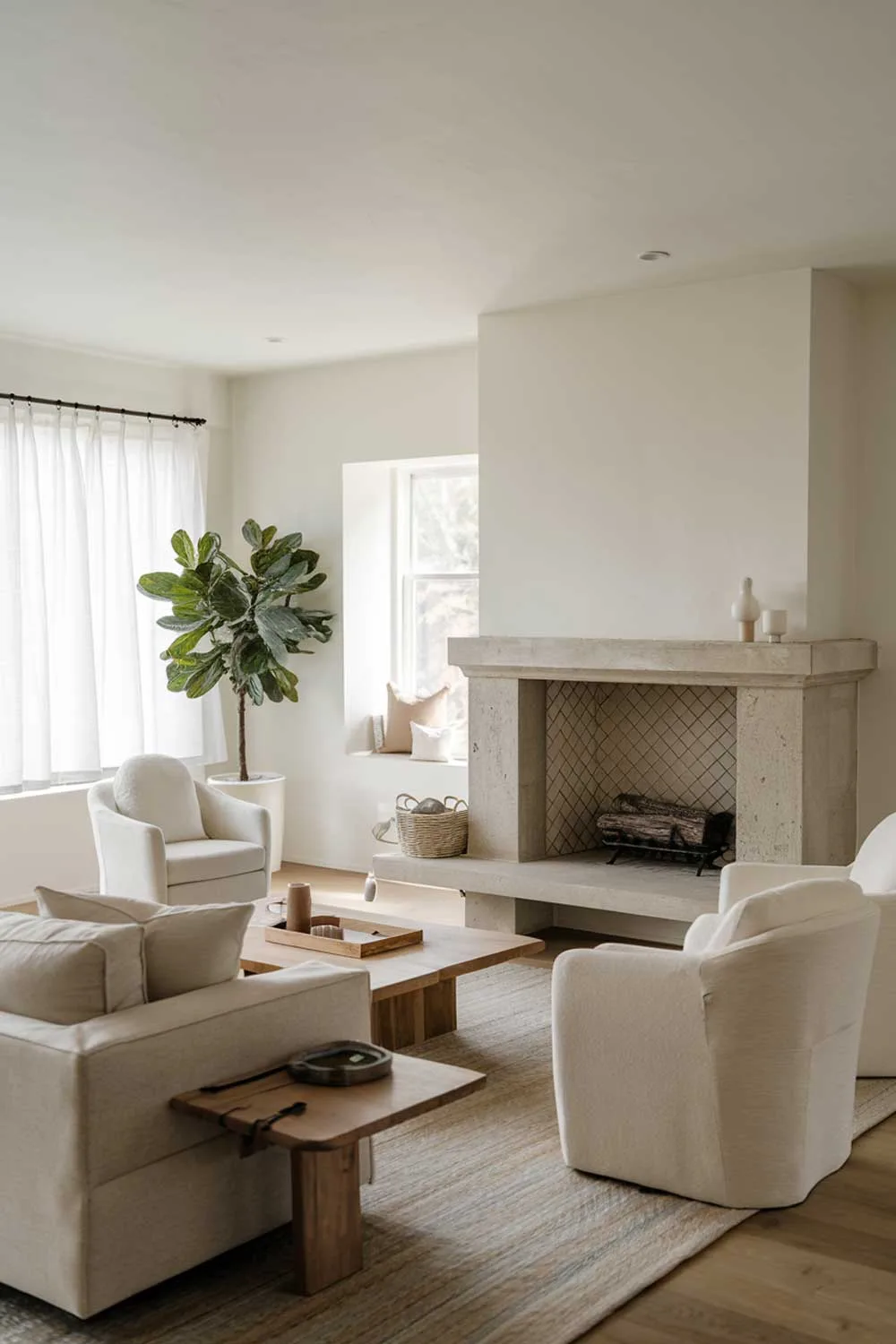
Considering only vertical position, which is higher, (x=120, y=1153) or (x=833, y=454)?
(x=833, y=454)

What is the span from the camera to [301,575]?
7.54 metres

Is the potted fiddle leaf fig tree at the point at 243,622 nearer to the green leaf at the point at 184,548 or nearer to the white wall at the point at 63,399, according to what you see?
the green leaf at the point at 184,548

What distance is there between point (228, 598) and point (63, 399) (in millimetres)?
1336

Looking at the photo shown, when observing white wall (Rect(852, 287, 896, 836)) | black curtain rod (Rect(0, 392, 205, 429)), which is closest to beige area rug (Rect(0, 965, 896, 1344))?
white wall (Rect(852, 287, 896, 836))

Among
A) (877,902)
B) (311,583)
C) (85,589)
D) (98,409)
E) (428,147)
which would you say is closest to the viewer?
(428,147)

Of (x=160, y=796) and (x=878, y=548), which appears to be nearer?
(x=878, y=548)

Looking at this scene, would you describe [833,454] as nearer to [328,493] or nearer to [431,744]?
[431,744]

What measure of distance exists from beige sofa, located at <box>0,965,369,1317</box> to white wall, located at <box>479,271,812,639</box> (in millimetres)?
3262

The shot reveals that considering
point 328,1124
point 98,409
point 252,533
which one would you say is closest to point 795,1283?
point 328,1124

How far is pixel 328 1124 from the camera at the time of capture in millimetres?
2645

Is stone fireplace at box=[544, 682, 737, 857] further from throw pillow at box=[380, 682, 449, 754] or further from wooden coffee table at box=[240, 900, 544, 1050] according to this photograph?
Result: wooden coffee table at box=[240, 900, 544, 1050]

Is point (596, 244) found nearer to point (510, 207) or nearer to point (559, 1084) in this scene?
point (510, 207)

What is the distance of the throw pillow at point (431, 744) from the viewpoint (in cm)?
746

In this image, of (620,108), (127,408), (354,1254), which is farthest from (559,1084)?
(127,408)
